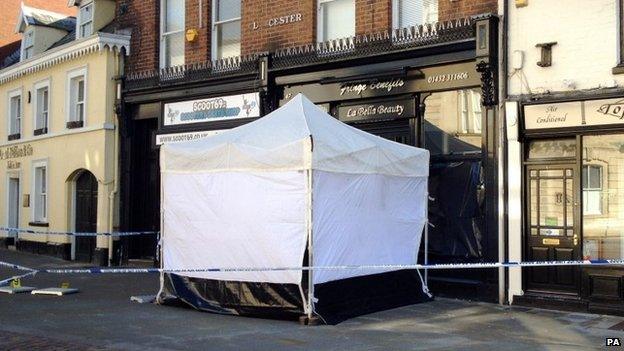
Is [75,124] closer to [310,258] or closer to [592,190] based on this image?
[310,258]

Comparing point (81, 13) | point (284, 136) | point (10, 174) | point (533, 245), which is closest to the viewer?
point (284, 136)

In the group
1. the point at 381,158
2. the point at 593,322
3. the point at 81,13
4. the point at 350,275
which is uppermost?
the point at 81,13

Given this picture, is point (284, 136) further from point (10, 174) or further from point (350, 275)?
point (10, 174)

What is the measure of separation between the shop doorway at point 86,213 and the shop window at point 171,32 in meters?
3.88

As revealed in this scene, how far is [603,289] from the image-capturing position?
1062 cm

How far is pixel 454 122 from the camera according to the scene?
1240 cm

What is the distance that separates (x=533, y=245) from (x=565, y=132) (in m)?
1.85

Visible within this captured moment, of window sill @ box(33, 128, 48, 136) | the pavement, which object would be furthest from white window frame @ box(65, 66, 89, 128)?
the pavement

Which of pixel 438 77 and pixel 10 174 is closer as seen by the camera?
pixel 438 77

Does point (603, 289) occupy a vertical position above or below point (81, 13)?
below

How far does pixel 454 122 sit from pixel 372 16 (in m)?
2.66

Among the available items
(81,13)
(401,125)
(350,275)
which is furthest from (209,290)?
(81,13)

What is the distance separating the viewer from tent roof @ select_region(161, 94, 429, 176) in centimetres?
957

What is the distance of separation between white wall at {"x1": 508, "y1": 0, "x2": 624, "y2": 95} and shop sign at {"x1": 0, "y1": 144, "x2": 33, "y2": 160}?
15.4 m
